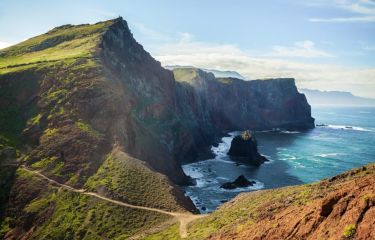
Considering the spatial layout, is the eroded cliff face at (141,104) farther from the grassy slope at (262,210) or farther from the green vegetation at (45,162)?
the grassy slope at (262,210)

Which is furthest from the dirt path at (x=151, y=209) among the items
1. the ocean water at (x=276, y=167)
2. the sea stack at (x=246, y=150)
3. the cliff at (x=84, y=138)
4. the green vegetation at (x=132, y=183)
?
the sea stack at (x=246, y=150)

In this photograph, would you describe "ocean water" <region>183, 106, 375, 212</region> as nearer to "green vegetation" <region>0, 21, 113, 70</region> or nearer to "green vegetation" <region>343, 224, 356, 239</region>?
"green vegetation" <region>0, 21, 113, 70</region>

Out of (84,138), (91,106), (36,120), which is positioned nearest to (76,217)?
(84,138)

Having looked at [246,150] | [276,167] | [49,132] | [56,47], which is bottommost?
[276,167]

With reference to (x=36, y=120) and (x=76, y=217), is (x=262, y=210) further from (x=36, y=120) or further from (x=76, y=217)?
(x=36, y=120)

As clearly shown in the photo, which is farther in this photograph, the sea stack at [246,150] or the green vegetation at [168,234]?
the sea stack at [246,150]
